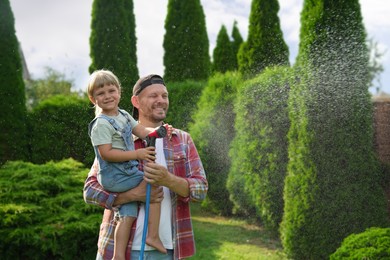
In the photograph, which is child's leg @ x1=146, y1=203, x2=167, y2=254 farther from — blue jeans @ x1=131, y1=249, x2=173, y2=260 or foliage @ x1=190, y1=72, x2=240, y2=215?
foliage @ x1=190, y1=72, x2=240, y2=215

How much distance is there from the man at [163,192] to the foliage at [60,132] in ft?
27.6

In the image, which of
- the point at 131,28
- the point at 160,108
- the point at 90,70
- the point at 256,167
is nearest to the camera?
the point at 160,108

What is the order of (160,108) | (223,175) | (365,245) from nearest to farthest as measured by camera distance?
(160,108), (365,245), (223,175)

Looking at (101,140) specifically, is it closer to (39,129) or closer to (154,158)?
(154,158)

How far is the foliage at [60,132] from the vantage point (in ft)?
35.4

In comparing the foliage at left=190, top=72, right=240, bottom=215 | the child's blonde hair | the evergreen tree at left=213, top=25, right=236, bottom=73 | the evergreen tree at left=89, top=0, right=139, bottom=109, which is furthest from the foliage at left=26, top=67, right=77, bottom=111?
the child's blonde hair

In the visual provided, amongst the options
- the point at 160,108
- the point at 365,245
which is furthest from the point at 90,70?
the point at 160,108

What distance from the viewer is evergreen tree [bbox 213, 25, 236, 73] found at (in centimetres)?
1788

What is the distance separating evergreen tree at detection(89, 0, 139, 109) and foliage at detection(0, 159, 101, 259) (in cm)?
552

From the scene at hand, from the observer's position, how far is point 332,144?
5.74 meters

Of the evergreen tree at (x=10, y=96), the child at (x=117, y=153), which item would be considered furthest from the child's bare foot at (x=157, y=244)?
the evergreen tree at (x=10, y=96)

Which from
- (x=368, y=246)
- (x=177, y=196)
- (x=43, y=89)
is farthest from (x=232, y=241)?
(x=43, y=89)

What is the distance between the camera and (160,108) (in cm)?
233

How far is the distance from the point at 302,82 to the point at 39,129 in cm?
646
